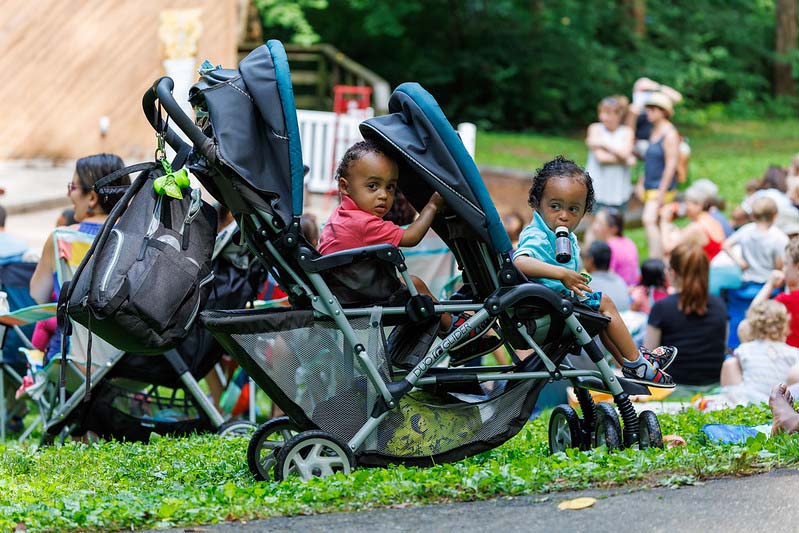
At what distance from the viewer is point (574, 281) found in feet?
18.1

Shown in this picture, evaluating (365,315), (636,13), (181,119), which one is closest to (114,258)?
(181,119)

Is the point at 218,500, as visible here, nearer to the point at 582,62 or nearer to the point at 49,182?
the point at 49,182

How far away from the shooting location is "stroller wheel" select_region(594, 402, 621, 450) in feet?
18.4

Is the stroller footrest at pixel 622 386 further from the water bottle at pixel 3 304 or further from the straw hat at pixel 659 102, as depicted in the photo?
the straw hat at pixel 659 102

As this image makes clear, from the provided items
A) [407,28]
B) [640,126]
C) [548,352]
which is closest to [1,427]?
[548,352]

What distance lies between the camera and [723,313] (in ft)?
30.7

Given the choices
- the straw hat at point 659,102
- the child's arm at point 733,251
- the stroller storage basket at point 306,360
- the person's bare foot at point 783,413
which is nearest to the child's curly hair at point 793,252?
the child's arm at point 733,251

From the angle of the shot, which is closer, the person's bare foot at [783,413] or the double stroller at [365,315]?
the double stroller at [365,315]

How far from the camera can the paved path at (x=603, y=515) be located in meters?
4.55

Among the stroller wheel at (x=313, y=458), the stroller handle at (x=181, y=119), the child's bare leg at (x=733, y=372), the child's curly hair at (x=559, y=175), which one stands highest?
the stroller handle at (x=181, y=119)

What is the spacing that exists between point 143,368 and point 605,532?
363 cm

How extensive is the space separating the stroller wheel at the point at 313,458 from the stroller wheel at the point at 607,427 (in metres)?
1.19

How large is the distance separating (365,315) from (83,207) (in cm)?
286

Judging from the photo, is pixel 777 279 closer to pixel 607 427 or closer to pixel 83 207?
pixel 607 427
